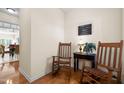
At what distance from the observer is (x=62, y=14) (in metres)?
3.55

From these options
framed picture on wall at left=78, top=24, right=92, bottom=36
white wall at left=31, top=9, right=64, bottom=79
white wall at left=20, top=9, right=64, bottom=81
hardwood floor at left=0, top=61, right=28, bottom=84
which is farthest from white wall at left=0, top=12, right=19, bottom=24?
framed picture on wall at left=78, top=24, right=92, bottom=36

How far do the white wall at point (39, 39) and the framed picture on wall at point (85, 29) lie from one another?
30.3 inches

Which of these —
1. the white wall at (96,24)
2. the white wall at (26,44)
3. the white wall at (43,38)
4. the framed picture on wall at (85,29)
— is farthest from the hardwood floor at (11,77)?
the framed picture on wall at (85,29)

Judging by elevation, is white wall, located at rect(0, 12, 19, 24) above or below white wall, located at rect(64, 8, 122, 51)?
above

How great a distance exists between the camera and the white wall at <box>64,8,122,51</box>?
2363mm

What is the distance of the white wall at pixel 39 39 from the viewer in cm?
218

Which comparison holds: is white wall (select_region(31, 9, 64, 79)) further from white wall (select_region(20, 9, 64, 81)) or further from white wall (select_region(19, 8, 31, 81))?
white wall (select_region(19, 8, 31, 81))

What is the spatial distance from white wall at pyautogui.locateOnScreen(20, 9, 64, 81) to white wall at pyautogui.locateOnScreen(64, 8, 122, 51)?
1.69 feet

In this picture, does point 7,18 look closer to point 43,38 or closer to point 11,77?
point 43,38

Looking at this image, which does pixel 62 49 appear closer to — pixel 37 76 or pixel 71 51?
pixel 71 51

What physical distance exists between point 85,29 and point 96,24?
41cm

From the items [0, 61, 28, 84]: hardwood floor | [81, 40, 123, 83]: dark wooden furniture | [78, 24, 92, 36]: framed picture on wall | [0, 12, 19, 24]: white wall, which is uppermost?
[0, 12, 19, 24]: white wall

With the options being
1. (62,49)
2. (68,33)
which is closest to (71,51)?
(62,49)
